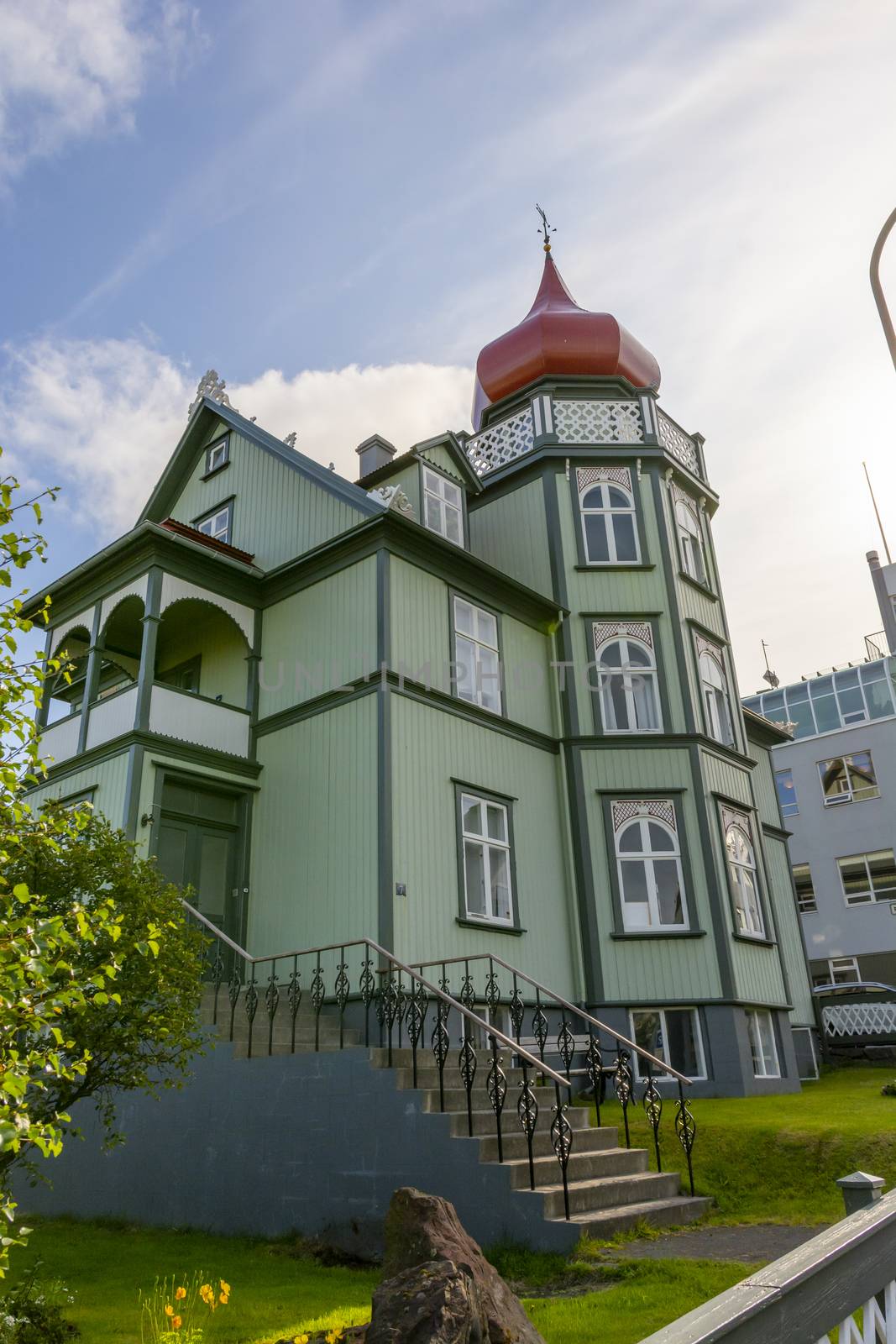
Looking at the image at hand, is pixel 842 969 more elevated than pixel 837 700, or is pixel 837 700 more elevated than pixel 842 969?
pixel 837 700

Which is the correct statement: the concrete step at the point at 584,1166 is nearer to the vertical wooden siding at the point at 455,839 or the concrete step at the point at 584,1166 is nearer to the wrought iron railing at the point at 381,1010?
the wrought iron railing at the point at 381,1010

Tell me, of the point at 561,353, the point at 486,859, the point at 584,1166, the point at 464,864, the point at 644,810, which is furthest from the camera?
the point at 561,353

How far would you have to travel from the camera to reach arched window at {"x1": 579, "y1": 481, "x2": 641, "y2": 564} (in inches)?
778

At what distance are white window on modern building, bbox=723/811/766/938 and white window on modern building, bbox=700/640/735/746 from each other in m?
1.63

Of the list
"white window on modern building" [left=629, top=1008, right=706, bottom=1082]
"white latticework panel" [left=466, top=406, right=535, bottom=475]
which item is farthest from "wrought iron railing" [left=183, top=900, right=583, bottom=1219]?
"white latticework panel" [left=466, top=406, right=535, bottom=475]

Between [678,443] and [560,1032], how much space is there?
1324 cm

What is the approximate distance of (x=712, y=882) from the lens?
677 inches

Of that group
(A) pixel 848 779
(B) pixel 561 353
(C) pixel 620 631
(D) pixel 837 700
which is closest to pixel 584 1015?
(C) pixel 620 631

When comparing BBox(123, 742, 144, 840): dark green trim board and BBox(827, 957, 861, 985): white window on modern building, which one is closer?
BBox(123, 742, 144, 840): dark green trim board

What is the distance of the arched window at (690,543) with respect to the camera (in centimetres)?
2039

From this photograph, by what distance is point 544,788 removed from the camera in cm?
1777

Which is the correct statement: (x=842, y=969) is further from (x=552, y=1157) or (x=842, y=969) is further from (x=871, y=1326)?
(x=871, y=1326)

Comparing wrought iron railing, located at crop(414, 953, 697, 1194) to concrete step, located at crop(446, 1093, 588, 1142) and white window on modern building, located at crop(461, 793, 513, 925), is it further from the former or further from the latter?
white window on modern building, located at crop(461, 793, 513, 925)

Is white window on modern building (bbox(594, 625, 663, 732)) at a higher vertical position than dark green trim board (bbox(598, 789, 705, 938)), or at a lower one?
higher
